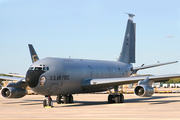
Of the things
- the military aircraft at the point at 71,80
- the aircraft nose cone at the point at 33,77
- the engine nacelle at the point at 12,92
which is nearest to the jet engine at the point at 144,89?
the military aircraft at the point at 71,80

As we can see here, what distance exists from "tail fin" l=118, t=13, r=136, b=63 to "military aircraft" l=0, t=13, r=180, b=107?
525cm

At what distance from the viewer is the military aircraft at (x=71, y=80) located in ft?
82.9

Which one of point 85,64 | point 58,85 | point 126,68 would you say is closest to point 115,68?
point 126,68

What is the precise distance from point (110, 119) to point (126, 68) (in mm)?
22737

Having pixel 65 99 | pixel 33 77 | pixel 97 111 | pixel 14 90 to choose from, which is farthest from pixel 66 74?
pixel 97 111

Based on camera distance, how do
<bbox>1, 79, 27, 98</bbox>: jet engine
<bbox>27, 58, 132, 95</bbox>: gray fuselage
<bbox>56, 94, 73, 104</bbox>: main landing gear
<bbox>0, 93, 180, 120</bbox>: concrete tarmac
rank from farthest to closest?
1. <bbox>56, 94, 73, 104</bbox>: main landing gear
2. <bbox>1, 79, 27, 98</bbox>: jet engine
3. <bbox>27, 58, 132, 95</bbox>: gray fuselage
4. <bbox>0, 93, 180, 120</bbox>: concrete tarmac

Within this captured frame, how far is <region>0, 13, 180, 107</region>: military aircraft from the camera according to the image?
2527 centimetres

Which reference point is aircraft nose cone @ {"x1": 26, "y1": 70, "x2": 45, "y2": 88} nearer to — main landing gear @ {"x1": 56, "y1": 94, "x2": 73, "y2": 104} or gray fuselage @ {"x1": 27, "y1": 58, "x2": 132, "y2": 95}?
gray fuselage @ {"x1": 27, "y1": 58, "x2": 132, "y2": 95}

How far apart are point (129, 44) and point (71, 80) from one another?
56.8 feet

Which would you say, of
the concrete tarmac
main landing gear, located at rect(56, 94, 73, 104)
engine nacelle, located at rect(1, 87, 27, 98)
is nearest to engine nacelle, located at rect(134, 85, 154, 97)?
the concrete tarmac

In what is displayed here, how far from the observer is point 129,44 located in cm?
4284

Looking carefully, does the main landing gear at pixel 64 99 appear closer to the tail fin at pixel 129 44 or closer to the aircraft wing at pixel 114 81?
the aircraft wing at pixel 114 81

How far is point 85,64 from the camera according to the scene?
31.1 meters

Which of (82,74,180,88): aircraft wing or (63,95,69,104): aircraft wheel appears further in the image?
(63,95,69,104): aircraft wheel
